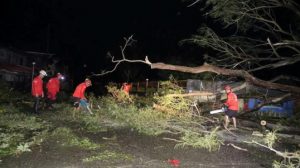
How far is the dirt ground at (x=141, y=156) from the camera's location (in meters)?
7.24

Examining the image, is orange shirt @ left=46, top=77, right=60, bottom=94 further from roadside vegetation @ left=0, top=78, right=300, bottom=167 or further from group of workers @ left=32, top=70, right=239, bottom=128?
roadside vegetation @ left=0, top=78, right=300, bottom=167

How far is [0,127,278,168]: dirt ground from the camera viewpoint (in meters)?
7.24

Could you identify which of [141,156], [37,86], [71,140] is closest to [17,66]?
[37,86]

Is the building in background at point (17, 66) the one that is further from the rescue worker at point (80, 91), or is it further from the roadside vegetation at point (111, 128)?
the roadside vegetation at point (111, 128)

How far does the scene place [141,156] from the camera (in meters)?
8.16

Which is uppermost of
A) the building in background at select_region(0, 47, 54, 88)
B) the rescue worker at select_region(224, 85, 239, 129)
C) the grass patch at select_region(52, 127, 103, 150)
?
the building in background at select_region(0, 47, 54, 88)

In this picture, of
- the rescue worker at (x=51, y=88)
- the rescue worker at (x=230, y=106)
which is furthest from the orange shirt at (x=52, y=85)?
the rescue worker at (x=230, y=106)

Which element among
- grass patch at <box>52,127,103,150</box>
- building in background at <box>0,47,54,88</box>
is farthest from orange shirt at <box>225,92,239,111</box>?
building in background at <box>0,47,54,88</box>

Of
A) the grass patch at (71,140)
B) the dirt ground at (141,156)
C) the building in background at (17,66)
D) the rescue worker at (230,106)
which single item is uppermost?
the building in background at (17,66)

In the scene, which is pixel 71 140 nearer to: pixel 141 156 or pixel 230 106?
pixel 141 156

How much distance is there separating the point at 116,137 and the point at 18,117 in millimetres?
4244

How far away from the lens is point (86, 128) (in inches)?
448

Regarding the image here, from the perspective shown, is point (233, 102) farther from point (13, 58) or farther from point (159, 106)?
point (13, 58)

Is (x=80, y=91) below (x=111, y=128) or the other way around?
the other way around
